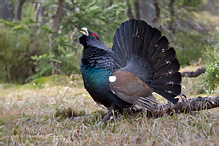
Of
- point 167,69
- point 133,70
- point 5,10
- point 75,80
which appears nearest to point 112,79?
point 133,70

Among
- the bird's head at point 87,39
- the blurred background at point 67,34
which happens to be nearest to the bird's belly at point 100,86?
the bird's head at point 87,39

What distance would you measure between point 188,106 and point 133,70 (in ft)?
2.49

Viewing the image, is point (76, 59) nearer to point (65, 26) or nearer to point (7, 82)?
point (65, 26)

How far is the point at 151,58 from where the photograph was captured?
3.17 meters

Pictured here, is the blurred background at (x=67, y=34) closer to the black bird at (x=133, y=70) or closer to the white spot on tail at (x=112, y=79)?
the black bird at (x=133, y=70)

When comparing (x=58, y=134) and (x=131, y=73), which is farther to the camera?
(x=131, y=73)

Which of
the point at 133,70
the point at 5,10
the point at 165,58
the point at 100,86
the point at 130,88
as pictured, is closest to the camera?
the point at 100,86

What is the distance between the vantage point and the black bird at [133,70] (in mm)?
2896

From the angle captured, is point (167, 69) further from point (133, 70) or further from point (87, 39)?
point (87, 39)

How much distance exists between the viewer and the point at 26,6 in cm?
1784

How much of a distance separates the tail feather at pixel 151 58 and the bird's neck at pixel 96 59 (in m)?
0.32

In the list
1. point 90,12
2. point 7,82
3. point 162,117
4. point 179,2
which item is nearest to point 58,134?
point 162,117

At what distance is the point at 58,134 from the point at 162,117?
3.77ft

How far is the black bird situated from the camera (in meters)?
2.90
